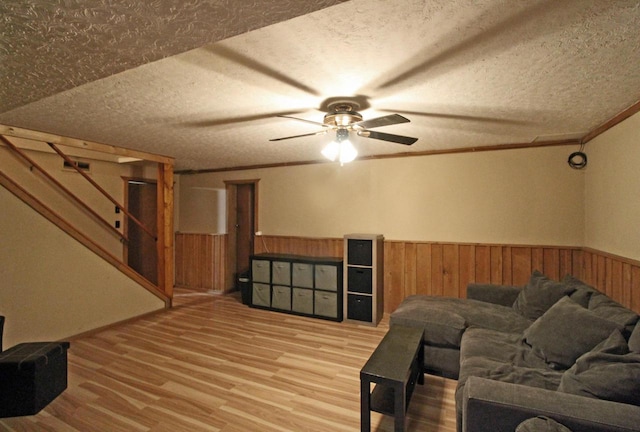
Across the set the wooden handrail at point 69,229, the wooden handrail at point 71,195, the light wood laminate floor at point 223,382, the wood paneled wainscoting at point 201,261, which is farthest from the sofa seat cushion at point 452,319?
the wooden handrail at point 71,195

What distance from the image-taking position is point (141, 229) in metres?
5.54

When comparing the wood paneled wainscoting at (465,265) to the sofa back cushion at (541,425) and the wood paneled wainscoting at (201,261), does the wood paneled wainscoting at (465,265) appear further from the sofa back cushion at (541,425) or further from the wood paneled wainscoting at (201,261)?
the sofa back cushion at (541,425)

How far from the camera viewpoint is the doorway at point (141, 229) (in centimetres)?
534

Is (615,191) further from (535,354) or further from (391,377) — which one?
(391,377)

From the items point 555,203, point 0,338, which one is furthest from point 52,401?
point 555,203

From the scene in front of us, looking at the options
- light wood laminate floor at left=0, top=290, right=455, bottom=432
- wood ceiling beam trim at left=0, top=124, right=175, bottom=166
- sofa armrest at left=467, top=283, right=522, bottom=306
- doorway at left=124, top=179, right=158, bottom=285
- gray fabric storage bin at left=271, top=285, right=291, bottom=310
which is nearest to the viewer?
light wood laminate floor at left=0, top=290, right=455, bottom=432

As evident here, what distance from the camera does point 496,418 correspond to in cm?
137

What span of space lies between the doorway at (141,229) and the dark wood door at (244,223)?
1560 mm

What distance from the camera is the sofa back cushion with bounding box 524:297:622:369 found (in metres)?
1.83

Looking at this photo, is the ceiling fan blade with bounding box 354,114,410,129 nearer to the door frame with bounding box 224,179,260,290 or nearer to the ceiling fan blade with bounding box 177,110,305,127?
the ceiling fan blade with bounding box 177,110,305,127

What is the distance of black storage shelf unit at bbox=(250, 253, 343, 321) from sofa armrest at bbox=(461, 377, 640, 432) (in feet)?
9.05

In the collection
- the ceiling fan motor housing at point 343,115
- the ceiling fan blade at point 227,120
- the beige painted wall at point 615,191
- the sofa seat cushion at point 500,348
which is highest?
the ceiling fan blade at point 227,120

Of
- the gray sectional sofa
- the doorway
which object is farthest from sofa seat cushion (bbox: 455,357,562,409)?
the doorway

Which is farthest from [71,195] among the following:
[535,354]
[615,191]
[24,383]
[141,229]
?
[615,191]
